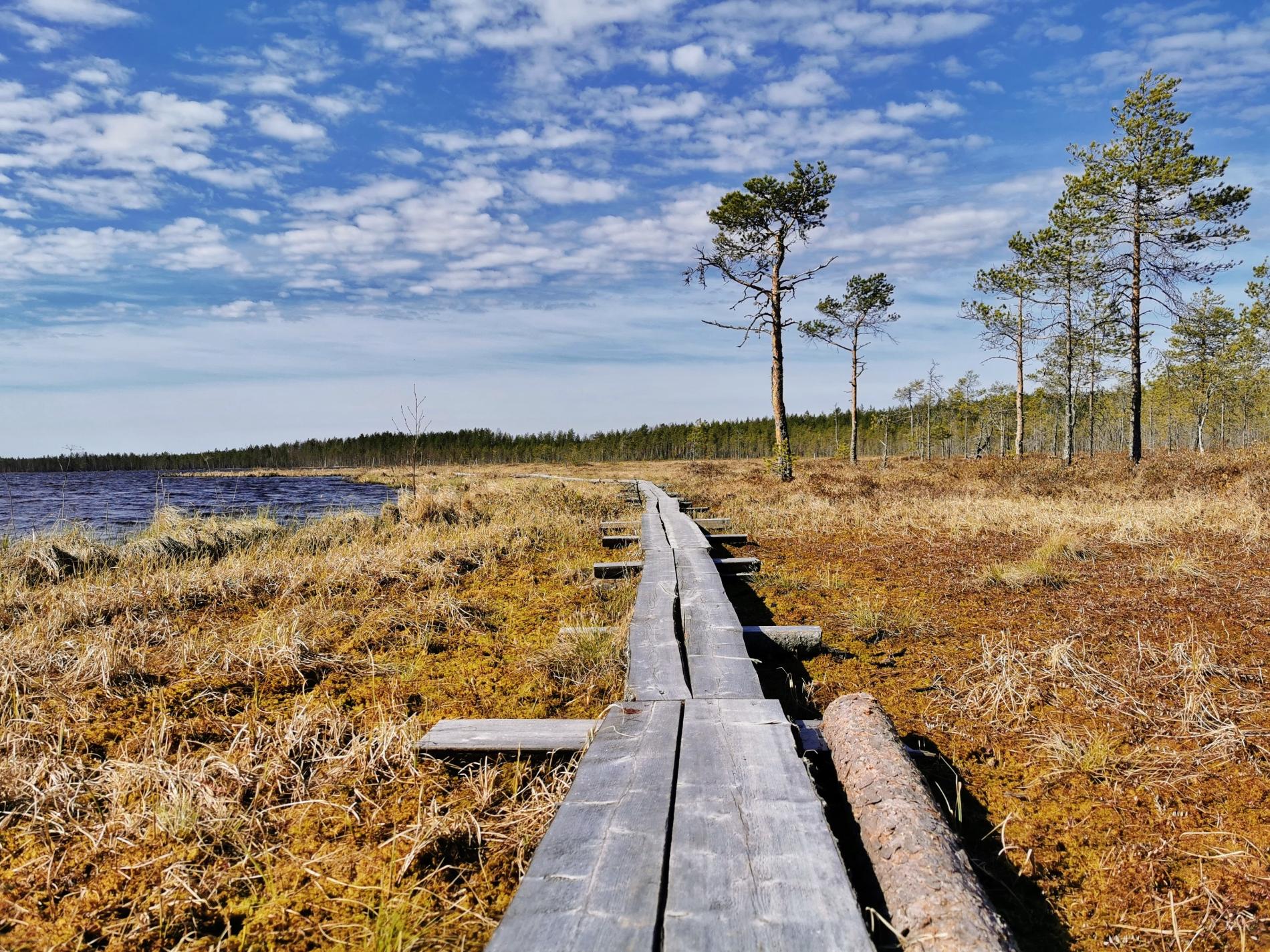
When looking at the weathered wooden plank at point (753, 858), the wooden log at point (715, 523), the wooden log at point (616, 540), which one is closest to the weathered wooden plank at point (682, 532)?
the wooden log at point (715, 523)

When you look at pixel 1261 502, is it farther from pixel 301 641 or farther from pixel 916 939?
pixel 301 641

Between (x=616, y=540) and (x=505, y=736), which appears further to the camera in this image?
(x=616, y=540)

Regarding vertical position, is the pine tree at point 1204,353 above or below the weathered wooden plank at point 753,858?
above

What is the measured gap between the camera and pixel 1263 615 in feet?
14.4

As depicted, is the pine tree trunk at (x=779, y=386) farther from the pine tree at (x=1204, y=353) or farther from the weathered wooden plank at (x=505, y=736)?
the pine tree at (x=1204, y=353)

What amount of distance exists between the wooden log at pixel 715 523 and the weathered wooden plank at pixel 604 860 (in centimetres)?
699

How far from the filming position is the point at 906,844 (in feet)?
5.85

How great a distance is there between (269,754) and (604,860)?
1844mm

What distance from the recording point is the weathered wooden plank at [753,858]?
54.6 inches

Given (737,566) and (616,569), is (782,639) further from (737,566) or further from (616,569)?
(737,566)

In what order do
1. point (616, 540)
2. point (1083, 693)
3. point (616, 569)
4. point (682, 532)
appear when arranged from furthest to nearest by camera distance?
point (616, 540), point (682, 532), point (616, 569), point (1083, 693)

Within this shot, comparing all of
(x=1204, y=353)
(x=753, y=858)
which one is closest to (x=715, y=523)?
(x=753, y=858)

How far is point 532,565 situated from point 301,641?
3501 mm

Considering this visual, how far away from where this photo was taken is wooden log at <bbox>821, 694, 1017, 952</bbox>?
1.46 meters
